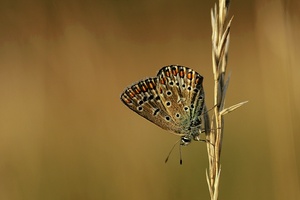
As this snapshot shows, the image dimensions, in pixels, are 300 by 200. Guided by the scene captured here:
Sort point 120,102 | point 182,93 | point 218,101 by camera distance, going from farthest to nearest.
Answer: point 120,102
point 182,93
point 218,101

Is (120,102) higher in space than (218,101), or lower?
higher

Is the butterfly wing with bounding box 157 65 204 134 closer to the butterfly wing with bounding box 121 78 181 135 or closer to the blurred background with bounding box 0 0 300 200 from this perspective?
the butterfly wing with bounding box 121 78 181 135

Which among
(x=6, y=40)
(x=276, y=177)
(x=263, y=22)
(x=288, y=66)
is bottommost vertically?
(x=276, y=177)

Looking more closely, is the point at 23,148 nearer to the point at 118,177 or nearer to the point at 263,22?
the point at 118,177

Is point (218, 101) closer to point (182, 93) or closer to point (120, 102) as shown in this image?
point (182, 93)

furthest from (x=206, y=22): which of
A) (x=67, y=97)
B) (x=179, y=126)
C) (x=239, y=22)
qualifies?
(x=179, y=126)

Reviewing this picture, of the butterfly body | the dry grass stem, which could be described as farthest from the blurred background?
the dry grass stem

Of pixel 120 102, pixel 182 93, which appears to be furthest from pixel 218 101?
pixel 120 102
